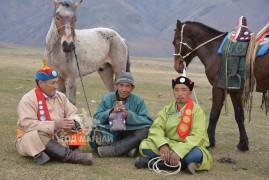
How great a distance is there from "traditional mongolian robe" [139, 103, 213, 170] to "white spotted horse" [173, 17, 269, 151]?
49.1 inches

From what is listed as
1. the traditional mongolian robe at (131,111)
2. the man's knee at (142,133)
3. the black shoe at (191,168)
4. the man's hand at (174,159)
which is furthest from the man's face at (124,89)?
the black shoe at (191,168)

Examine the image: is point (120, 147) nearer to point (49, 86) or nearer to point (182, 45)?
point (49, 86)

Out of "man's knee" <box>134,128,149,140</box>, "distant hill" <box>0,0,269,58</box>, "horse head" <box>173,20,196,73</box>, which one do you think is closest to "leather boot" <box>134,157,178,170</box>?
"man's knee" <box>134,128,149,140</box>

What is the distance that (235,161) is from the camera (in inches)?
231

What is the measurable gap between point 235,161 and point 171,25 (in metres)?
163

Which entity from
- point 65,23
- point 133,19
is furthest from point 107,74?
point 133,19

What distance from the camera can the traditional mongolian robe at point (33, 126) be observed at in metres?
4.89

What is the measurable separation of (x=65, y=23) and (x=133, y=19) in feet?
482

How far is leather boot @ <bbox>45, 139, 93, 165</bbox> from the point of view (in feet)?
16.3

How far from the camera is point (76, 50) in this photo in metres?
7.30

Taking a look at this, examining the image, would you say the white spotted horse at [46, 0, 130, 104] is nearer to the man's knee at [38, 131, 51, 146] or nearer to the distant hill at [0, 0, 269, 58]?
the man's knee at [38, 131, 51, 146]

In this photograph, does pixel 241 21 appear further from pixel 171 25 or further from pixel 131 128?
pixel 171 25

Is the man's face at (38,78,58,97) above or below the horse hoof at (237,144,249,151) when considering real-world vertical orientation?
above

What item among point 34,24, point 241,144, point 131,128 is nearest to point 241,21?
point 241,144
